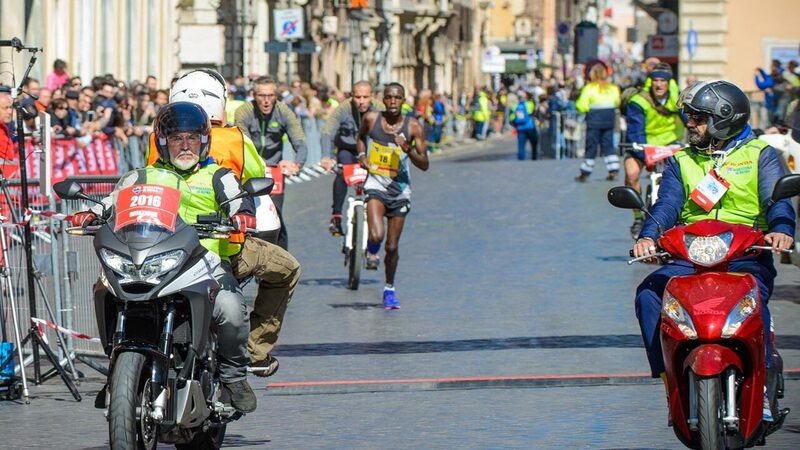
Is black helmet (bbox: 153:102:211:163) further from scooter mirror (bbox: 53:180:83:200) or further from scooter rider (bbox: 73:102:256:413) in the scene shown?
scooter mirror (bbox: 53:180:83:200)

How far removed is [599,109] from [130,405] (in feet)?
71.0

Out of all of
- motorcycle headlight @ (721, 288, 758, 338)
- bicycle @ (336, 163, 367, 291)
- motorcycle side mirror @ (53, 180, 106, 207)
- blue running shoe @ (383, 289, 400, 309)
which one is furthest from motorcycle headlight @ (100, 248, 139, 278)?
bicycle @ (336, 163, 367, 291)

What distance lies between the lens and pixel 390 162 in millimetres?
15797

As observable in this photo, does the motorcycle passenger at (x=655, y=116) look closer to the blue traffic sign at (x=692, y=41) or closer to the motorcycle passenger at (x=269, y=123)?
the motorcycle passenger at (x=269, y=123)

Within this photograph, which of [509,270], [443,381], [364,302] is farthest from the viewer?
[509,270]

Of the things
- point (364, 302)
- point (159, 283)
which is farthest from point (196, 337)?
point (364, 302)

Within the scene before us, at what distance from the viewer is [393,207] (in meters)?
15.8

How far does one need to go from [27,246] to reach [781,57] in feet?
122

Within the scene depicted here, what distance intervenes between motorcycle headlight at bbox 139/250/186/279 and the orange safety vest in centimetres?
158

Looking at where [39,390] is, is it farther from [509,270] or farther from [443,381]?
[509,270]

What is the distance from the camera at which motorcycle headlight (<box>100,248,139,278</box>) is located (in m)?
7.91

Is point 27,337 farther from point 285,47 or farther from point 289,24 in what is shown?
point 289,24

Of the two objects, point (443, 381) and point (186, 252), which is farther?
point (443, 381)

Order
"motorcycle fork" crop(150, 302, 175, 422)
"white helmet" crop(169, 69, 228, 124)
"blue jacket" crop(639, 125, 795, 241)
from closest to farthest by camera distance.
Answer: "motorcycle fork" crop(150, 302, 175, 422), "blue jacket" crop(639, 125, 795, 241), "white helmet" crop(169, 69, 228, 124)
